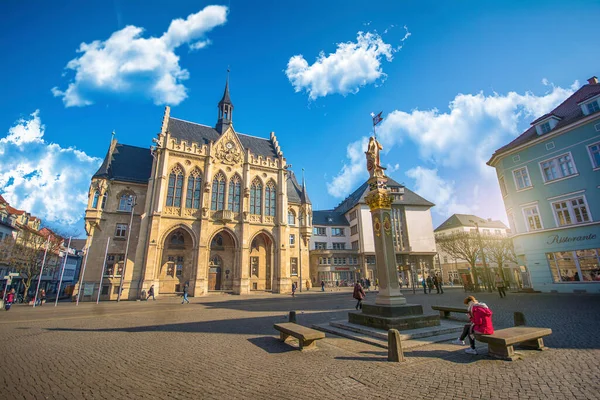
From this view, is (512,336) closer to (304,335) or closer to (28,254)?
(304,335)

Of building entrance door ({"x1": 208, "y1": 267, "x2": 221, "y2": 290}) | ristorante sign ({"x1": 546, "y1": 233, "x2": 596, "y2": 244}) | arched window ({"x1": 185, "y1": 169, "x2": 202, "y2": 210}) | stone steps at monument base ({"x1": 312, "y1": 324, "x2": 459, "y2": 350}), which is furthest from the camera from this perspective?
building entrance door ({"x1": 208, "y1": 267, "x2": 221, "y2": 290})

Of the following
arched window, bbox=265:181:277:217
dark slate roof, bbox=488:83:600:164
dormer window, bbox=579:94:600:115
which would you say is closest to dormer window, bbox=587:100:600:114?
dormer window, bbox=579:94:600:115

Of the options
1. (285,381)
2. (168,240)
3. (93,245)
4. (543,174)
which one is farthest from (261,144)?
(285,381)

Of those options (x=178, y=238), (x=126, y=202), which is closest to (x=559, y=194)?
(x=178, y=238)

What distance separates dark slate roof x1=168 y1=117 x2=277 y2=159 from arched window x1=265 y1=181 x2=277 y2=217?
17.7 ft

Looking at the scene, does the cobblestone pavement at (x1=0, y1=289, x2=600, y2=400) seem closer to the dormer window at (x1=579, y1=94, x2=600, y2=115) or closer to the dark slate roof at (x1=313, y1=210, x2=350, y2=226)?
the dormer window at (x1=579, y1=94, x2=600, y2=115)

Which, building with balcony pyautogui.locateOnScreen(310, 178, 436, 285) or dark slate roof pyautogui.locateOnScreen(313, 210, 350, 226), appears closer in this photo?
building with balcony pyautogui.locateOnScreen(310, 178, 436, 285)

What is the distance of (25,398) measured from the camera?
14.6 ft

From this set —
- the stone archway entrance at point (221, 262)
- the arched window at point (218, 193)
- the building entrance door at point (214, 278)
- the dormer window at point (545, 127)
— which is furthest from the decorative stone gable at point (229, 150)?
the dormer window at point (545, 127)

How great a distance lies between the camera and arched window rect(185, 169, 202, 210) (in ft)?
101

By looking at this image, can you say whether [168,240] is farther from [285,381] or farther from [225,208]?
[285,381]

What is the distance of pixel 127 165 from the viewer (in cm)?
3288

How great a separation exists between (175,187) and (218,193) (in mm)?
4762

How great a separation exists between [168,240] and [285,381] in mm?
29639
